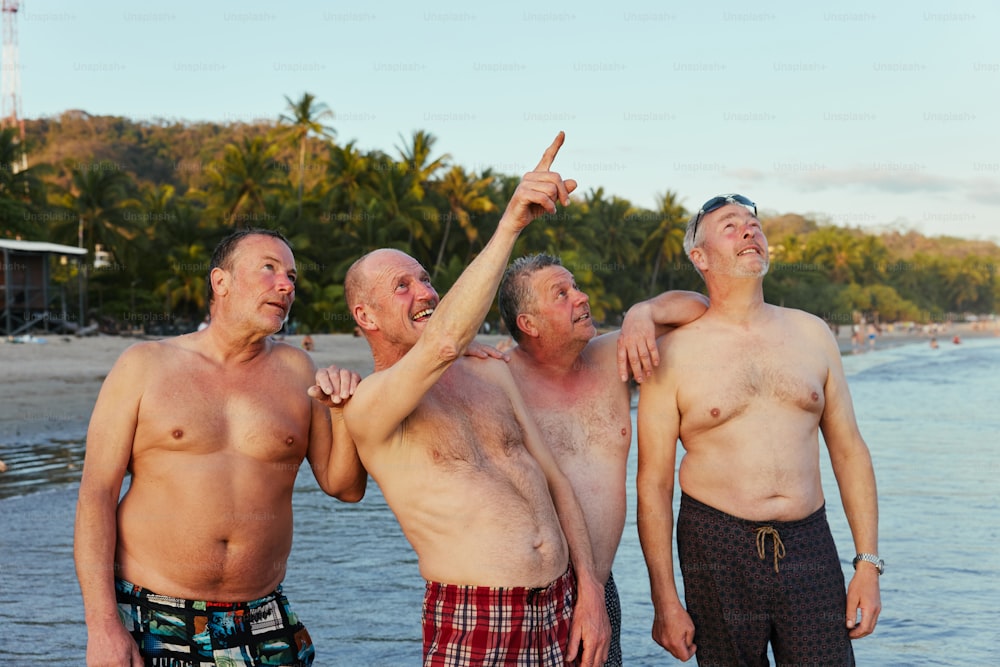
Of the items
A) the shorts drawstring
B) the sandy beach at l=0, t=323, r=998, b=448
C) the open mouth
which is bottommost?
the sandy beach at l=0, t=323, r=998, b=448

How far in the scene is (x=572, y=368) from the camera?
13.1 feet


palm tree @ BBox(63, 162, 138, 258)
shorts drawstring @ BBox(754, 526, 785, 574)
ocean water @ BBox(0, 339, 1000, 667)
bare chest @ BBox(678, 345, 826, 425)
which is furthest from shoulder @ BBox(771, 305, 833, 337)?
palm tree @ BBox(63, 162, 138, 258)

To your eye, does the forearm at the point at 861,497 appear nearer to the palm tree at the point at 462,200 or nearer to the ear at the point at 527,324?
the ear at the point at 527,324

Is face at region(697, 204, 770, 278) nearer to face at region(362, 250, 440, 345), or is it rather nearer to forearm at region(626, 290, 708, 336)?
forearm at region(626, 290, 708, 336)

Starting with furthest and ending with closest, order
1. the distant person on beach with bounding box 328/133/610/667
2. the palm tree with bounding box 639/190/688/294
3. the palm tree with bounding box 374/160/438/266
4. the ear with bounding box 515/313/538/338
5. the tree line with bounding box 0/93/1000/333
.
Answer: the palm tree with bounding box 639/190/688/294 → the palm tree with bounding box 374/160/438/266 → the tree line with bounding box 0/93/1000/333 → the ear with bounding box 515/313/538/338 → the distant person on beach with bounding box 328/133/610/667

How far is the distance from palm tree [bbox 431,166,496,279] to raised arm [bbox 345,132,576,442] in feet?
159

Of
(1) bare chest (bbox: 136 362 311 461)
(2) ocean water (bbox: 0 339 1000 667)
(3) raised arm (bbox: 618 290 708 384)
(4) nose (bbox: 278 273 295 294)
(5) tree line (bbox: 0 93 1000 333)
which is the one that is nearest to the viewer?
(1) bare chest (bbox: 136 362 311 461)

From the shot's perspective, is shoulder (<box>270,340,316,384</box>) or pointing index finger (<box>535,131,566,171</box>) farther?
shoulder (<box>270,340,316,384</box>)

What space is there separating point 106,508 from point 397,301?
1169 millimetres

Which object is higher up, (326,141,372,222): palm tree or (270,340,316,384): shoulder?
(326,141,372,222): palm tree

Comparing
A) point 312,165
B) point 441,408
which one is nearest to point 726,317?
point 441,408

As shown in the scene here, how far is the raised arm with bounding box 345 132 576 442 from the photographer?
9.27 ft

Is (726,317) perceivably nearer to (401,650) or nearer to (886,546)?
(401,650)

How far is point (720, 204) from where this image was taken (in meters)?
3.95
